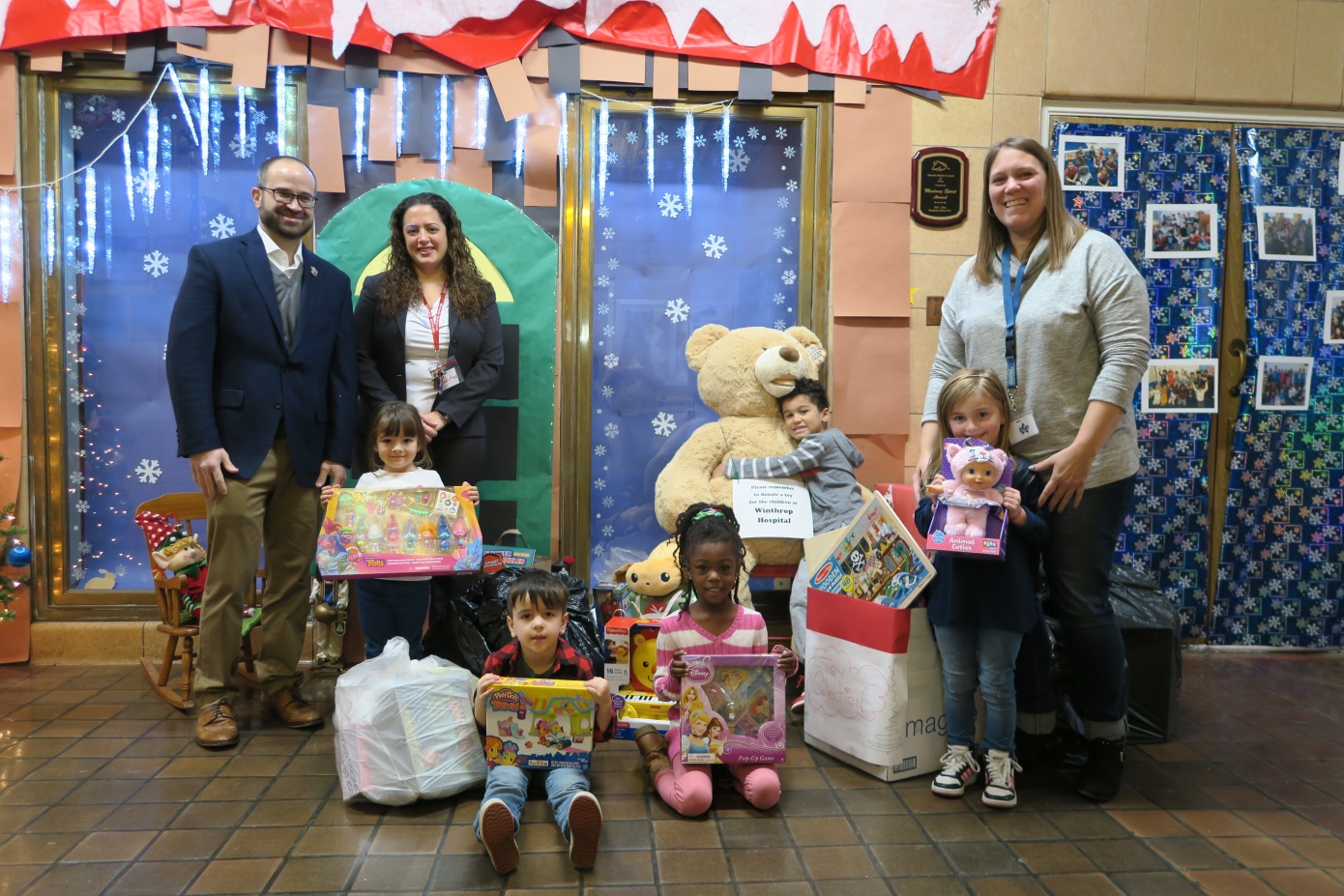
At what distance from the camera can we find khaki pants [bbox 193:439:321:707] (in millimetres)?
2826

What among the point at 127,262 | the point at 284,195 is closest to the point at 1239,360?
the point at 284,195

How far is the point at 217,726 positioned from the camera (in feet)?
8.97

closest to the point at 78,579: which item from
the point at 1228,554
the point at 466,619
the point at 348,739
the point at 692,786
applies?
the point at 466,619

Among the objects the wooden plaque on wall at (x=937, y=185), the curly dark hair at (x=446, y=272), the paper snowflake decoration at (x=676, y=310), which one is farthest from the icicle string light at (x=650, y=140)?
the wooden plaque on wall at (x=937, y=185)

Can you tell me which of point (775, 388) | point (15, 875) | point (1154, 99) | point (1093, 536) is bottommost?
point (15, 875)

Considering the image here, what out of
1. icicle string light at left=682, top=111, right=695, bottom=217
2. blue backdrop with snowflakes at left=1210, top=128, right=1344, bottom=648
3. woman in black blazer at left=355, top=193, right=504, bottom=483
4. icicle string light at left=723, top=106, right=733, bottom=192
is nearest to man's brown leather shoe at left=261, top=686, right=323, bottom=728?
woman in black blazer at left=355, top=193, right=504, bottom=483

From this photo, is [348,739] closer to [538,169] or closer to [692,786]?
[692,786]

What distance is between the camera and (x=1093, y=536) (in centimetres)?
237

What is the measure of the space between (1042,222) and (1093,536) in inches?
33.5

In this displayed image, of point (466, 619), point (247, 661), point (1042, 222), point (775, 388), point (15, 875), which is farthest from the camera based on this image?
point (775, 388)

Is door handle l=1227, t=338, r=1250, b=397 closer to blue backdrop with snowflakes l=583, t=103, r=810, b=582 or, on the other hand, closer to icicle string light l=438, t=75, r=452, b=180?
blue backdrop with snowflakes l=583, t=103, r=810, b=582

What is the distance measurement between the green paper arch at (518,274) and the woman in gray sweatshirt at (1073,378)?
5.48 ft

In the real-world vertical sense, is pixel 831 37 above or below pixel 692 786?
above

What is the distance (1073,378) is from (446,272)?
2.10m
